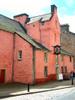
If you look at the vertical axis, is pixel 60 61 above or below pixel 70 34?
below

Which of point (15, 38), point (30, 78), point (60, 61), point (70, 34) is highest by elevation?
point (70, 34)

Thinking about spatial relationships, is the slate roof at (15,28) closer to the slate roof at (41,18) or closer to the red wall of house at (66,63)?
the slate roof at (41,18)

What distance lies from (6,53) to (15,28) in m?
6.56

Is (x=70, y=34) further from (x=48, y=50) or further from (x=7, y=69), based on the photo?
(x=7, y=69)

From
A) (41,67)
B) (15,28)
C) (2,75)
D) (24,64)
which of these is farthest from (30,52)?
(15,28)

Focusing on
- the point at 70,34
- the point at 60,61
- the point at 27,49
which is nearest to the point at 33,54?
the point at 27,49

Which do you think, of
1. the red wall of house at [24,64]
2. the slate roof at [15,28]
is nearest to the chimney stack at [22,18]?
the slate roof at [15,28]

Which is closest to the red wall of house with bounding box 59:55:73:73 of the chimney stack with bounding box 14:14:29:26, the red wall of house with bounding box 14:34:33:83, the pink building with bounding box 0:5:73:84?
the pink building with bounding box 0:5:73:84

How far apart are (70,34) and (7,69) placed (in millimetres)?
28769

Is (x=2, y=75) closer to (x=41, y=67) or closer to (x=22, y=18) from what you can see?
(x=41, y=67)

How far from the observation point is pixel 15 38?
3478 cm

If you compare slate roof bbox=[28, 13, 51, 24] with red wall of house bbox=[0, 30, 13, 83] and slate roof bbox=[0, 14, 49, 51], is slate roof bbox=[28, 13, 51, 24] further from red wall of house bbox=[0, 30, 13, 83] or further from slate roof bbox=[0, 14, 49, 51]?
red wall of house bbox=[0, 30, 13, 83]

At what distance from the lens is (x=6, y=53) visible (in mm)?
32719

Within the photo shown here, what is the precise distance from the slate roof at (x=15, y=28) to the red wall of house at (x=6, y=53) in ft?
3.43
